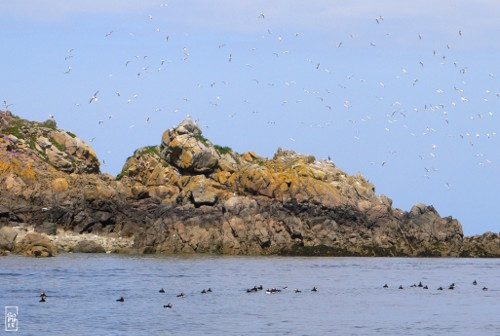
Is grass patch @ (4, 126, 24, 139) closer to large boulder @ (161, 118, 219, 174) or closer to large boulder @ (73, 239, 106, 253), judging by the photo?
large boulder @ (161, 118, 219, 174)

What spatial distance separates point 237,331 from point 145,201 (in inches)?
2728

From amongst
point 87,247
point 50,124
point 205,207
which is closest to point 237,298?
point 87,247

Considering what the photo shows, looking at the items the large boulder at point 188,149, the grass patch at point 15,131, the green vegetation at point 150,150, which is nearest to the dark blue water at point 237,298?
the large boulder at point 188,149

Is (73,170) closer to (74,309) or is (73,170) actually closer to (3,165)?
(3,165)

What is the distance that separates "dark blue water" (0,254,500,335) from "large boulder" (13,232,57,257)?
1664 mm

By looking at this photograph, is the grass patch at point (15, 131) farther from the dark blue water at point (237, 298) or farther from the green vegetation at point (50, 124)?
the dark blue water at point (237, 298)

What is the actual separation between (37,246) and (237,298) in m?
35.9

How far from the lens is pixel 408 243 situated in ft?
368

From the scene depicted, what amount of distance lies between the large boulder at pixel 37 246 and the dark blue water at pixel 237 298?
5.46 feet

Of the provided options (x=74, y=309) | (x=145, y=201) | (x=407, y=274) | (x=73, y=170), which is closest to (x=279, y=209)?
(x=145, y=201)

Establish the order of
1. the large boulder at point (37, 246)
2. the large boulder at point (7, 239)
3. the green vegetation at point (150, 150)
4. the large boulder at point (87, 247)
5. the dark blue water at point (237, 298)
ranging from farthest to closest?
the green vegetation at point (150, 150)
the large boulder at point (87, 247)
the large boulder at point (7, 239)
the large boulder at point (37, 246)
the dark blue water at point (237, 298)

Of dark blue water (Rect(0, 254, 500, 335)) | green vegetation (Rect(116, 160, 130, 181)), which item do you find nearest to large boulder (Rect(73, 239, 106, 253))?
dark blue water (Rect(0, 254, 500, 335))

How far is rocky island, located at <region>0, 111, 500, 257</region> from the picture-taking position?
326 ft

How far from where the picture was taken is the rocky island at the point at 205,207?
99375 mm
